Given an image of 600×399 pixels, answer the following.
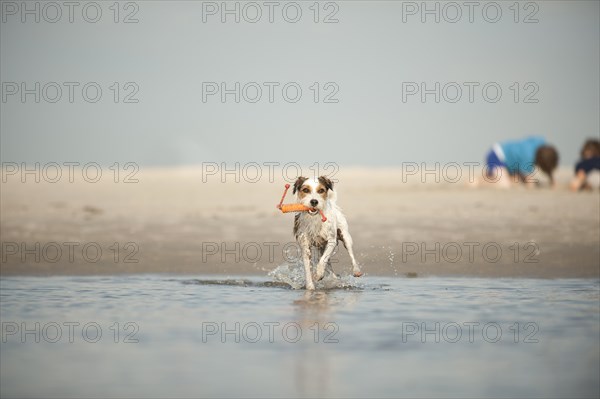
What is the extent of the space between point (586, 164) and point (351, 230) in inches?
348

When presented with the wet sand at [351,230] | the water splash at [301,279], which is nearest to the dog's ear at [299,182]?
the water splash at [301,279]

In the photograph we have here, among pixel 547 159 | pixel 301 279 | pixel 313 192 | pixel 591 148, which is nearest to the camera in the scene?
pixel 313 192

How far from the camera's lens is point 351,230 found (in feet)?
55.9

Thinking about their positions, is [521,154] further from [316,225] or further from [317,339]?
[317,339]

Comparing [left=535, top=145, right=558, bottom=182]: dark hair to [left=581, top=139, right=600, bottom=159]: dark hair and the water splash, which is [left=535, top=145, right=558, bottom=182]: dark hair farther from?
the water splash

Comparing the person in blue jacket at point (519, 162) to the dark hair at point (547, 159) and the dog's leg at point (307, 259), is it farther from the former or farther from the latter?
the dog's leg at point (307, 259)

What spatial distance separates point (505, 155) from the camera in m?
25.3

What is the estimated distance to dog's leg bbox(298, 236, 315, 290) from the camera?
11.0 m

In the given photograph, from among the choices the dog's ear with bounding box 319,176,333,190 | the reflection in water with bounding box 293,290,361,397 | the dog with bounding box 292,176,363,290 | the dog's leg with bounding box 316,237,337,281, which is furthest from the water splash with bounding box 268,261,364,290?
the dog's ear with bounding box 319,176,333,190

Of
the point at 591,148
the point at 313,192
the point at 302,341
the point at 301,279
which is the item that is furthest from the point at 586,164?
the point at 302,341

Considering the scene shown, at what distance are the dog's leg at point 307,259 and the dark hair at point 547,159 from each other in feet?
50.5

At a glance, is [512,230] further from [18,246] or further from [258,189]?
[258,189]

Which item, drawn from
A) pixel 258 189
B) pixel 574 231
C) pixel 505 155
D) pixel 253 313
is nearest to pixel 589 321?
pixel 253 313

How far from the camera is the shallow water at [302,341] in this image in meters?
5.66
